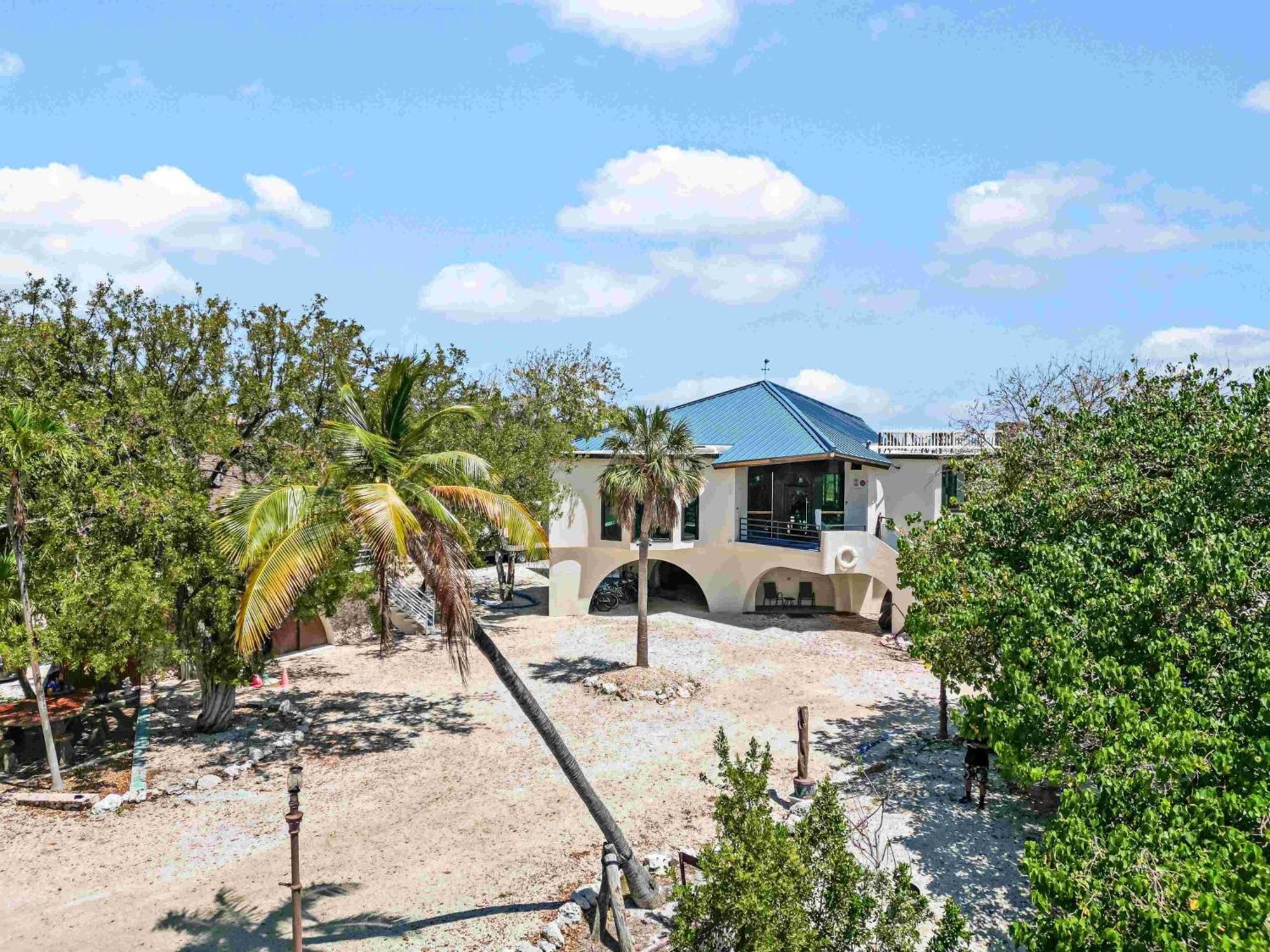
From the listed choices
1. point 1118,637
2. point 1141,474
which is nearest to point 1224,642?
point 1118,637

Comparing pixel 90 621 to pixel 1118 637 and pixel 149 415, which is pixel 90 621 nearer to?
pixel 149 415

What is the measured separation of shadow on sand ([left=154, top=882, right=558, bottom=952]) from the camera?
11.6 m

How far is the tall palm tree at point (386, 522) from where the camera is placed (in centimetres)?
939

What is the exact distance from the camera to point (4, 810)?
1586 centimetres

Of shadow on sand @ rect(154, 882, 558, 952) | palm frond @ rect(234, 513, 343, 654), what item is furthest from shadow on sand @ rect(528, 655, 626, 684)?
palm frond @ rect(234, 513, 343, 654)

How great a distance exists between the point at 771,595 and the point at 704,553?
184 inches

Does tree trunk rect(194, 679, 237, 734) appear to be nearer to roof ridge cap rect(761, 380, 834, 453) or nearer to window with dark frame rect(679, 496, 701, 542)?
window with dark frame rect(679, 496, 701, 542)

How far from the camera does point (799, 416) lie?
3412 cm

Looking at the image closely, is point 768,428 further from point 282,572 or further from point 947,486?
point 282,572

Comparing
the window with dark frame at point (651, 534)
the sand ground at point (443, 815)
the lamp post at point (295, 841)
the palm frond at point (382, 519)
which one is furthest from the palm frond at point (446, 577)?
the window with dark frame at point (651, 534)

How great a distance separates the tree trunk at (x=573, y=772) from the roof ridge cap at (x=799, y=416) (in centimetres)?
1996

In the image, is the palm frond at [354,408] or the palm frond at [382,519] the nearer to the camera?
the palm frond at [382,519]

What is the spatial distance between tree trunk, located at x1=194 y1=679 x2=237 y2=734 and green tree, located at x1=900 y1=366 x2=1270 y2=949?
57.6 ft

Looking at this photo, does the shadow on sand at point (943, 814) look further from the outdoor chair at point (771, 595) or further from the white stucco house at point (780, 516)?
the outdoor chair at point (771, 595)
